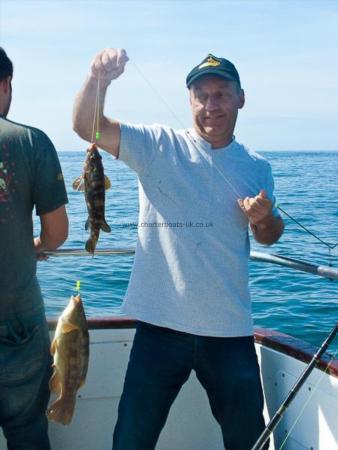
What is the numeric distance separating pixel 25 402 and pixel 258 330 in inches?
60.3

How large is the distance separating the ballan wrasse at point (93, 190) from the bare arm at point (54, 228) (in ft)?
0.60

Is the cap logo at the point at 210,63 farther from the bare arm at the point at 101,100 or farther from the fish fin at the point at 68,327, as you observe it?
the fish fin at the point at 68,327

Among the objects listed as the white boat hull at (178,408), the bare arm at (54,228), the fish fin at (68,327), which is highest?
the bare arm at (54,228)

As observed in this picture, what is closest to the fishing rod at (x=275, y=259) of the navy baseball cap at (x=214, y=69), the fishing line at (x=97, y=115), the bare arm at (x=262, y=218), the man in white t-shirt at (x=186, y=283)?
the bare arm at (x=262, y=218)

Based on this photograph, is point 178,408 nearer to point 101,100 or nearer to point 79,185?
point 79,185

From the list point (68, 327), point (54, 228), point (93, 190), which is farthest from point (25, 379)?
point (93, 190)

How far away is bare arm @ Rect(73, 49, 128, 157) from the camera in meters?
3.05

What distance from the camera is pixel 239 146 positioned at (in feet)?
12.1

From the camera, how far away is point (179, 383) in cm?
341

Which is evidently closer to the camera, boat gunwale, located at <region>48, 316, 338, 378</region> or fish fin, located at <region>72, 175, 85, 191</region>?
fish fin, located at <region>72, 175, 85, 191</region>

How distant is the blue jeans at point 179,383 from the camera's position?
333cm

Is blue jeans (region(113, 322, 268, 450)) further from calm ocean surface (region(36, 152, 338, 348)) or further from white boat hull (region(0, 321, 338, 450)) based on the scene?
calm ocean surface (region(36, 152, 338, 348))

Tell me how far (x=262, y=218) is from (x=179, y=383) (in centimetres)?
98

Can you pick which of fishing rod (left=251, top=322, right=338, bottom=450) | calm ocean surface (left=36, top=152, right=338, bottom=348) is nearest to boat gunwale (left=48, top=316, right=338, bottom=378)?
fishing rod (left=251, top=322, right=338, bottom=450)
